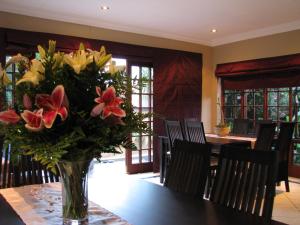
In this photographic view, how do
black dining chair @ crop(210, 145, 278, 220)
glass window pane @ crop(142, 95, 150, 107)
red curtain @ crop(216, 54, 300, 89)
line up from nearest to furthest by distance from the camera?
black dining chair @ crop(210, 145, 278, 220)
red curtain @ crop(216, 54, 300, 89)
glass window pane @ crop(142, 95, 150, 107)

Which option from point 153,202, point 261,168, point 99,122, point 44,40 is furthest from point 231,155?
point 44,40

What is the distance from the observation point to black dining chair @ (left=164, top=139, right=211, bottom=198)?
1867 millimetres

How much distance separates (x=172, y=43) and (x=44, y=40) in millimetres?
2340

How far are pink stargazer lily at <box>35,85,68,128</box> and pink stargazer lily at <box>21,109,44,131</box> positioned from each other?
18mm

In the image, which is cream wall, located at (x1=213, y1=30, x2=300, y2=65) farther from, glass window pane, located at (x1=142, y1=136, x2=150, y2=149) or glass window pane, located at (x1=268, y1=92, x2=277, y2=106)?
glass window pane, located at (x1=142, y1=136, x2=150, y2=149)

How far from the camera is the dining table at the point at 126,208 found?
1.38 meters

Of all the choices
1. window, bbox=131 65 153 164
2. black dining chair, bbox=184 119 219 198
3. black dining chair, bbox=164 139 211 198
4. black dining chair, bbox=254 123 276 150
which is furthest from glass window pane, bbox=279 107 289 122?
black dining chair, bbox=164 139 211 198

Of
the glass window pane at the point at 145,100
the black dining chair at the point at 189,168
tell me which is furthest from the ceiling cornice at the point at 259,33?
the black dining chair at the point at 189,168

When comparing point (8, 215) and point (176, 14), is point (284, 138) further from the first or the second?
point (8, 215)

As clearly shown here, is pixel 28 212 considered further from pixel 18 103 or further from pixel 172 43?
pixel 172 43

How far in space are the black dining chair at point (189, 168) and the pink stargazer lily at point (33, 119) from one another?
1.09 metres

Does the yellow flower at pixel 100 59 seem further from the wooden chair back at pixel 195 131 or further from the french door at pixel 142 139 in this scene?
the french door at pixel 142 139

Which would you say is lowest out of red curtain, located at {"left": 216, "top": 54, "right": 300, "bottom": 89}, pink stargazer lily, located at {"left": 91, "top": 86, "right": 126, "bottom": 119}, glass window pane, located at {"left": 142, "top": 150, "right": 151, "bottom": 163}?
glass window pane, located at {"left": 142, "top": 150, "right": 151, "bottom": 163}

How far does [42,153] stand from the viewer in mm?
1076
